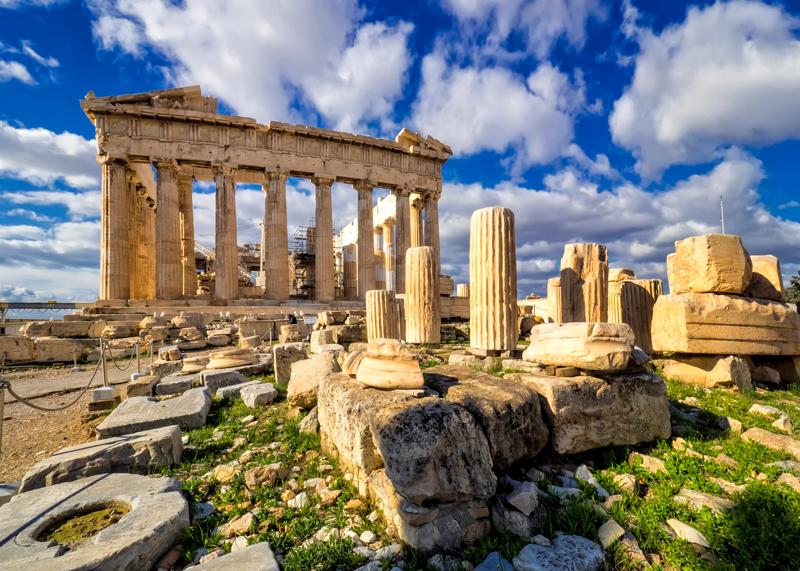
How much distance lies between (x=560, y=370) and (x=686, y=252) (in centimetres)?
396

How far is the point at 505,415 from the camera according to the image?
10.1 ft

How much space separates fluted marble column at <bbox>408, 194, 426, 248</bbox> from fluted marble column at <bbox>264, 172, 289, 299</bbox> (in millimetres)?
8664

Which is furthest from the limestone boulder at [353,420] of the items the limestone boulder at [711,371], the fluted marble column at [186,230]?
the fluted marble column at [186,230]

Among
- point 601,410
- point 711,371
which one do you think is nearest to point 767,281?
point 711,371

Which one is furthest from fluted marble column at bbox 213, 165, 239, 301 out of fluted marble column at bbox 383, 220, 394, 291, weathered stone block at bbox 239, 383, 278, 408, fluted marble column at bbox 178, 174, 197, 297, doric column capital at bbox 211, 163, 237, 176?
weathered stone block at bbox 239, 383, 278, 408

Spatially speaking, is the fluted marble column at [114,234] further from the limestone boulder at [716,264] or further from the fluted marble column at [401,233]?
the limestone boulder at [716,264]

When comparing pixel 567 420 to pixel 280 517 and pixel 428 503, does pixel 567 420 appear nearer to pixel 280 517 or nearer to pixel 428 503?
pixel 428 503

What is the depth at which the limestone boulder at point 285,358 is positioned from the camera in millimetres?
6723

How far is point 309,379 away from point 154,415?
197 centimetres

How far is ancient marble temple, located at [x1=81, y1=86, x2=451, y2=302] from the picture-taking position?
1852 centimetres

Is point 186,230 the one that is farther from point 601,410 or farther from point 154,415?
point 601,410

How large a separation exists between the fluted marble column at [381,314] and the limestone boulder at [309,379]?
3389 mm

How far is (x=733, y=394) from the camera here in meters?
5.34

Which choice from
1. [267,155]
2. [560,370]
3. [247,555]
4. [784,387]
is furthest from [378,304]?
A: [267,155]
